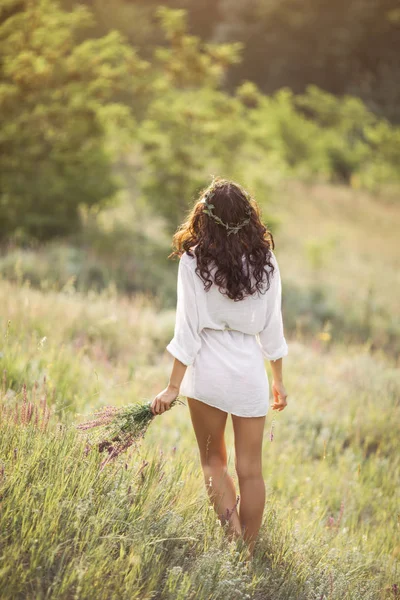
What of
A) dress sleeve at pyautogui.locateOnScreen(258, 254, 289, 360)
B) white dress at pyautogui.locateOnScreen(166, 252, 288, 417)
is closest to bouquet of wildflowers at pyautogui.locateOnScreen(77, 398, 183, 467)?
white dress at pyautogui.locateOnScreen(166, 252, 288, 417)

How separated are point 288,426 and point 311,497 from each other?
1.18 meters

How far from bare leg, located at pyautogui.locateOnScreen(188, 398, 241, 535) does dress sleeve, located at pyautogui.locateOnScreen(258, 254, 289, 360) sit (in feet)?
1.43

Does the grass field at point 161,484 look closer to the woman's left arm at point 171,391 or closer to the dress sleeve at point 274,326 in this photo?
the woman's left arm at point 171,391

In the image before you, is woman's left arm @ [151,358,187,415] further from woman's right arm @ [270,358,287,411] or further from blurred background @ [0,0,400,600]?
woman's right arm @ [270,358,287,411]

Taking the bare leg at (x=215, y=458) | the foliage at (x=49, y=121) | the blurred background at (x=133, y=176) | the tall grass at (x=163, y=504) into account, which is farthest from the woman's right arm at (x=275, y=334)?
the foliage at (x=49, y=121)

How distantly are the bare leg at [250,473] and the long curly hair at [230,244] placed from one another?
69 centimetres

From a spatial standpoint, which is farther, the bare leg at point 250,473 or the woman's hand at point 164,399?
the bare leg at point 250,473

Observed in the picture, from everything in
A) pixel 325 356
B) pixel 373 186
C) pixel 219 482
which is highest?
pixel 219 482

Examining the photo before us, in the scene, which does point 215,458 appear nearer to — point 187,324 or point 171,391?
point 171,391

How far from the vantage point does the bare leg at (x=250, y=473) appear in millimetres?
3000

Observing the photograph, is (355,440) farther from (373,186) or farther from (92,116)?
(373,186)

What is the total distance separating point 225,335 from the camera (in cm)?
298

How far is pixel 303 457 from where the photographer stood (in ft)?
16.4

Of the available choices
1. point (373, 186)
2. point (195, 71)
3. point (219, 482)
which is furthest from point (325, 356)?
point (373, 186)
